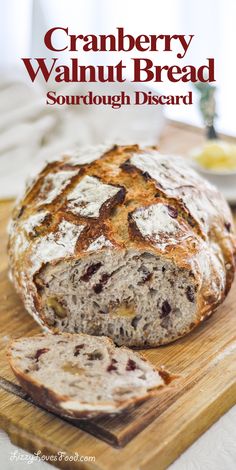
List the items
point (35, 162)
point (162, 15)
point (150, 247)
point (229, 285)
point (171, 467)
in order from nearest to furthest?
point (171, 467)
point (150, 247)
point (229, 285)
point (35, 162)
point (162, 15)

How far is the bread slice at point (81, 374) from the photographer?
3.29m

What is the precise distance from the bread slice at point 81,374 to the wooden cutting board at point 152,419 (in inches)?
3.8

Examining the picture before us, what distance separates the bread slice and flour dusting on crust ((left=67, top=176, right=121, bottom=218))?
611 mm

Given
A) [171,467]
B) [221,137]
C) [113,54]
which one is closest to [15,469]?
[171,467]

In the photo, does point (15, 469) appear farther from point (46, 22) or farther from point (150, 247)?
point (46, 22)

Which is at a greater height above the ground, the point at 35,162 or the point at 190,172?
the point at 190,172

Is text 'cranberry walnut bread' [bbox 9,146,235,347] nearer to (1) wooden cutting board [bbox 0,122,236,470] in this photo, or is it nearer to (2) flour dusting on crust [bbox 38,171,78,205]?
(2) flour dusting on crust [bbox 38,171,78,205]

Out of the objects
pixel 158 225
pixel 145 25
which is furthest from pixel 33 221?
pixel 145 25

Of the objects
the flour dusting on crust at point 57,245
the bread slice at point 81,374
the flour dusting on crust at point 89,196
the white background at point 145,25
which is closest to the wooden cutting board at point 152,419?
the bread slice at point 81,374

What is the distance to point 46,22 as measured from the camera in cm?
717

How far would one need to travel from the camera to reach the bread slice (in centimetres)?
329

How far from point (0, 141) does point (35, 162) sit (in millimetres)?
290

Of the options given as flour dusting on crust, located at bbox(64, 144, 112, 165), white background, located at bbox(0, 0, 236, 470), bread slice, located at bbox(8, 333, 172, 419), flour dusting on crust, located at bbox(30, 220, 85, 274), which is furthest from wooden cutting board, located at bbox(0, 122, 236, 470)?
white background, located at bbox(0, 0, 236, 470)

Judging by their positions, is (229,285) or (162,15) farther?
(162,15)
